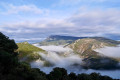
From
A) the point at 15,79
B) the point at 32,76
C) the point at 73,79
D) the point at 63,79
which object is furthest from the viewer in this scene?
the point at 73,79

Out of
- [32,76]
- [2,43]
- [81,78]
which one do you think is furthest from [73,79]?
[2,43]

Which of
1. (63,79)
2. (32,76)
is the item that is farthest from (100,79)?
(32,76)

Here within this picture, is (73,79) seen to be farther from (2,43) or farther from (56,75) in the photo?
(2,43)

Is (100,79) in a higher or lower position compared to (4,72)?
lower

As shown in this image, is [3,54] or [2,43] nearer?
[3,54]

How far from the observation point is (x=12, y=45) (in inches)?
1820

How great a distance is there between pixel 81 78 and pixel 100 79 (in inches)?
655

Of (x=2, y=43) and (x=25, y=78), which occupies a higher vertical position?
(x=2, y=43)

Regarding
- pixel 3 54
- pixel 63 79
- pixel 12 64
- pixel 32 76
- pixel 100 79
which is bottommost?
pixel 100 79

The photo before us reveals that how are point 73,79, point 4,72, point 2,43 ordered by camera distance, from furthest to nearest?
point 73,79 → point 2,43 → point 4,72

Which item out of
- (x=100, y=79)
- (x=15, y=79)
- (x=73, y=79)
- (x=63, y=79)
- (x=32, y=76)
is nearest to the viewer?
(x=15, y=79)

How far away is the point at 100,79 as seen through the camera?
75.6m

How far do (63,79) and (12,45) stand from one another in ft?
103

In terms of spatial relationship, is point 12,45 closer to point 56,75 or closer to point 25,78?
point 25,78
